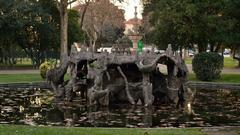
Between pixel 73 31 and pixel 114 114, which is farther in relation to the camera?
Answer: pixel 73 31

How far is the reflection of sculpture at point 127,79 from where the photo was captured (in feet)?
59.6

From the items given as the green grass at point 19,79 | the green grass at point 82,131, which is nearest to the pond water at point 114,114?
the green grass at point 82,131

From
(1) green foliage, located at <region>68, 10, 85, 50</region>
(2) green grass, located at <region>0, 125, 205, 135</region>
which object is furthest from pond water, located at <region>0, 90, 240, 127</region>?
(1) green foliage, located at <region>68, 10, 85, 50</region>

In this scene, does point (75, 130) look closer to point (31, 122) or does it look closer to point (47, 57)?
point (31, 122)

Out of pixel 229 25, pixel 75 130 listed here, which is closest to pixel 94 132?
pixel 75 130

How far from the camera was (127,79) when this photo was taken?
19703 mm

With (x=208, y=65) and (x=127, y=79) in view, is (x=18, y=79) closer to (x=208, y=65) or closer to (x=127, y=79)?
(x=208, y=65)

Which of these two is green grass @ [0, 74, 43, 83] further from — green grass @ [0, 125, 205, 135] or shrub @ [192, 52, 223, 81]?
green grass @ [0, 125, 205, 135]

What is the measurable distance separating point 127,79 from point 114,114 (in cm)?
388

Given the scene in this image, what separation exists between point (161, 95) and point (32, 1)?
2940 centimetres

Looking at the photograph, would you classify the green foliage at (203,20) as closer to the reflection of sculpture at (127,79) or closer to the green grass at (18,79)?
the green grass at (18,79)

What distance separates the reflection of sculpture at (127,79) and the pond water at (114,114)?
68cm

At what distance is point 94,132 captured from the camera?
11.3 metres

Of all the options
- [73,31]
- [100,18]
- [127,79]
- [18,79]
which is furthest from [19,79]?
[100,18]
